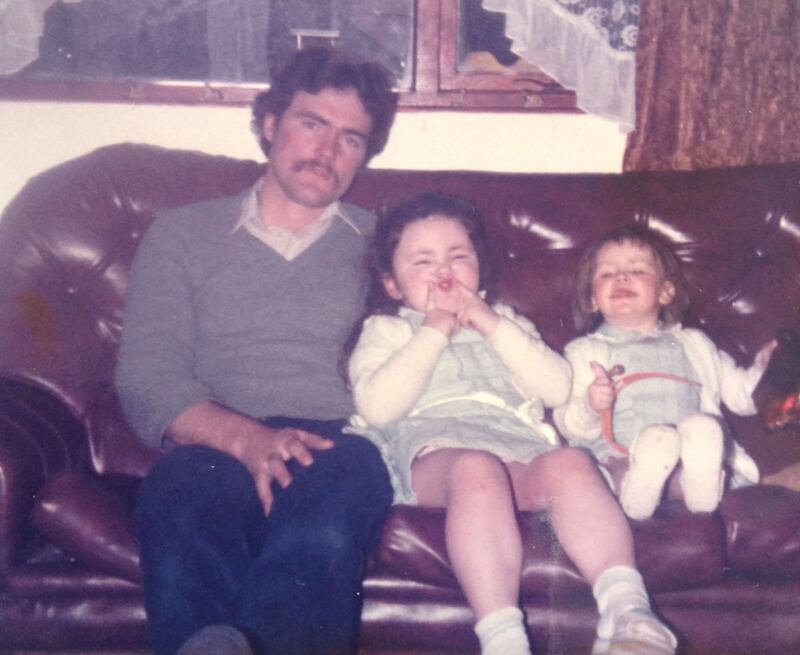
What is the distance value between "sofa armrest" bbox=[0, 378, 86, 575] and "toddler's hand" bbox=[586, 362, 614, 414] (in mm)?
1139

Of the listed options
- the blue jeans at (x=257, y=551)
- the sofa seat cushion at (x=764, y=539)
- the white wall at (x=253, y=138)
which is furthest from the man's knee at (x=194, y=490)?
the white wall at (x=253, y=138)

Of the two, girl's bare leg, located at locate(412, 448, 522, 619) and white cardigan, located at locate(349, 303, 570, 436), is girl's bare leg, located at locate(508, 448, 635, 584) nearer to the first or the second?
girl's bare leg, located at locate(412, 448, 522, 619)

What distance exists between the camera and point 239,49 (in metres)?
2.77

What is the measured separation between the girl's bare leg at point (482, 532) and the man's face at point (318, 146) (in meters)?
0.83

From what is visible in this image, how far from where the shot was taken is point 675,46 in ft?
8.61

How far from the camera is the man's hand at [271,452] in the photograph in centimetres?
156

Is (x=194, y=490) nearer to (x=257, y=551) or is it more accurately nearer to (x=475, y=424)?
(x=257, y=551)

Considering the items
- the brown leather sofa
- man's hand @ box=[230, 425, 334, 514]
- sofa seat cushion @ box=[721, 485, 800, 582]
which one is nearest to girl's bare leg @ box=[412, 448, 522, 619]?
the brown leather sofa

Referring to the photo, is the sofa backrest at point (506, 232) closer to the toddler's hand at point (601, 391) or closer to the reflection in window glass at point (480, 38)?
the toddler's hand at point (601, 391)

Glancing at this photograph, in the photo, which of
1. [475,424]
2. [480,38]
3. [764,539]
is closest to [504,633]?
[475,424]

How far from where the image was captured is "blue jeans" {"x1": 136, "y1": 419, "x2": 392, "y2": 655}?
1.30 meters

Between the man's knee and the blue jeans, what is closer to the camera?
the blue jeans

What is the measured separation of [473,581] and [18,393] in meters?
1.13

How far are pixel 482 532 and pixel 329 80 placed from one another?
4.03 ft
